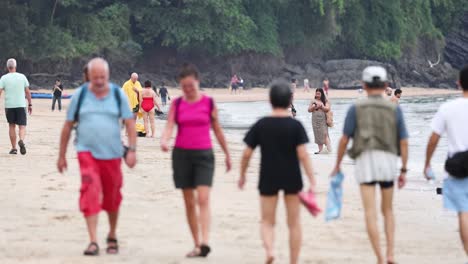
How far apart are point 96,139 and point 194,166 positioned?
0.83 m

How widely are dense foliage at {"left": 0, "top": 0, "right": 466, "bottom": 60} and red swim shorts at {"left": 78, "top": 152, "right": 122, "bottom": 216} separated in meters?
46.4

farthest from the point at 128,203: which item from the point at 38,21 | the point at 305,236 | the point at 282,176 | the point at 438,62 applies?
the point at 438,62

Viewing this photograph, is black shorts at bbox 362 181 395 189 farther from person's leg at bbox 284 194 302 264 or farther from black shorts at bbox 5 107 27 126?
black shorts at bbox 5 107 27 126

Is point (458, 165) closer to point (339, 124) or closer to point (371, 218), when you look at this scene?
point (371, 218)

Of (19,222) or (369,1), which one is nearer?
(19,222)

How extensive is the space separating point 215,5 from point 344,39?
52.4 feet

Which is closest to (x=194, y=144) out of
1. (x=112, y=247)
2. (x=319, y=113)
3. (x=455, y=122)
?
(x=112, y=247)

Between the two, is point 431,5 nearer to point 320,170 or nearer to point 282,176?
point 320,170

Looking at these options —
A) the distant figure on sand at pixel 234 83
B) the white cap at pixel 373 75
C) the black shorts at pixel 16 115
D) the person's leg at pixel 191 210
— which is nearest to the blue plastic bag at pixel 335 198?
the white cap at pixel 373 75

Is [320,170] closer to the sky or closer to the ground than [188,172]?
closer to the ground

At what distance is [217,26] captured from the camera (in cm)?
6612

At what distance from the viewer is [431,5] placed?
277 feet

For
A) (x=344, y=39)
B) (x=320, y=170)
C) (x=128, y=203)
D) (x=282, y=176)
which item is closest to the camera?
(x=282, y=176)

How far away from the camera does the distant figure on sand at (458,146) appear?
8.62m
